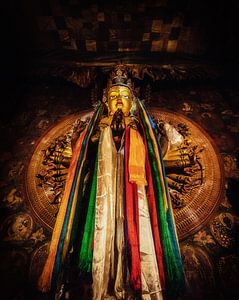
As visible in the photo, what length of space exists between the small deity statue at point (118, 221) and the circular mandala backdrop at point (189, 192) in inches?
24.7

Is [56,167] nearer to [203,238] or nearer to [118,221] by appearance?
[118,221]

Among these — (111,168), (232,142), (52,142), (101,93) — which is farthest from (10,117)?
(232,142)

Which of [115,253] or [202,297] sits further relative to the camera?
[202,297]

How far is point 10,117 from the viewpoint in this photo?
4.17 meters

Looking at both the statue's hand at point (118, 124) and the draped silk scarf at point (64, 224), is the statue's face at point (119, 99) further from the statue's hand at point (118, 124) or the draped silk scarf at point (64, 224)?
the draped silk scarf at point (64, 224)

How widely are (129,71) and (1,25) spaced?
245cm

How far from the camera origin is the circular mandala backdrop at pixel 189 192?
2.78 m

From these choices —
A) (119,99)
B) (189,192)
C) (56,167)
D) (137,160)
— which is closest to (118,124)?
(119,99)

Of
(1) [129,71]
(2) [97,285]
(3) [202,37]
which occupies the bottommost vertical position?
(2) [97,285]

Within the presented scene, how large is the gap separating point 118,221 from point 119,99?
2047mm

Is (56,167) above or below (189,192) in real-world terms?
above

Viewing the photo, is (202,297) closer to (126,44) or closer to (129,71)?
(129,71)

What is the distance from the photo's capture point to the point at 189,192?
295cm

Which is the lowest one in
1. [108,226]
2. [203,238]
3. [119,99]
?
[108,226]
